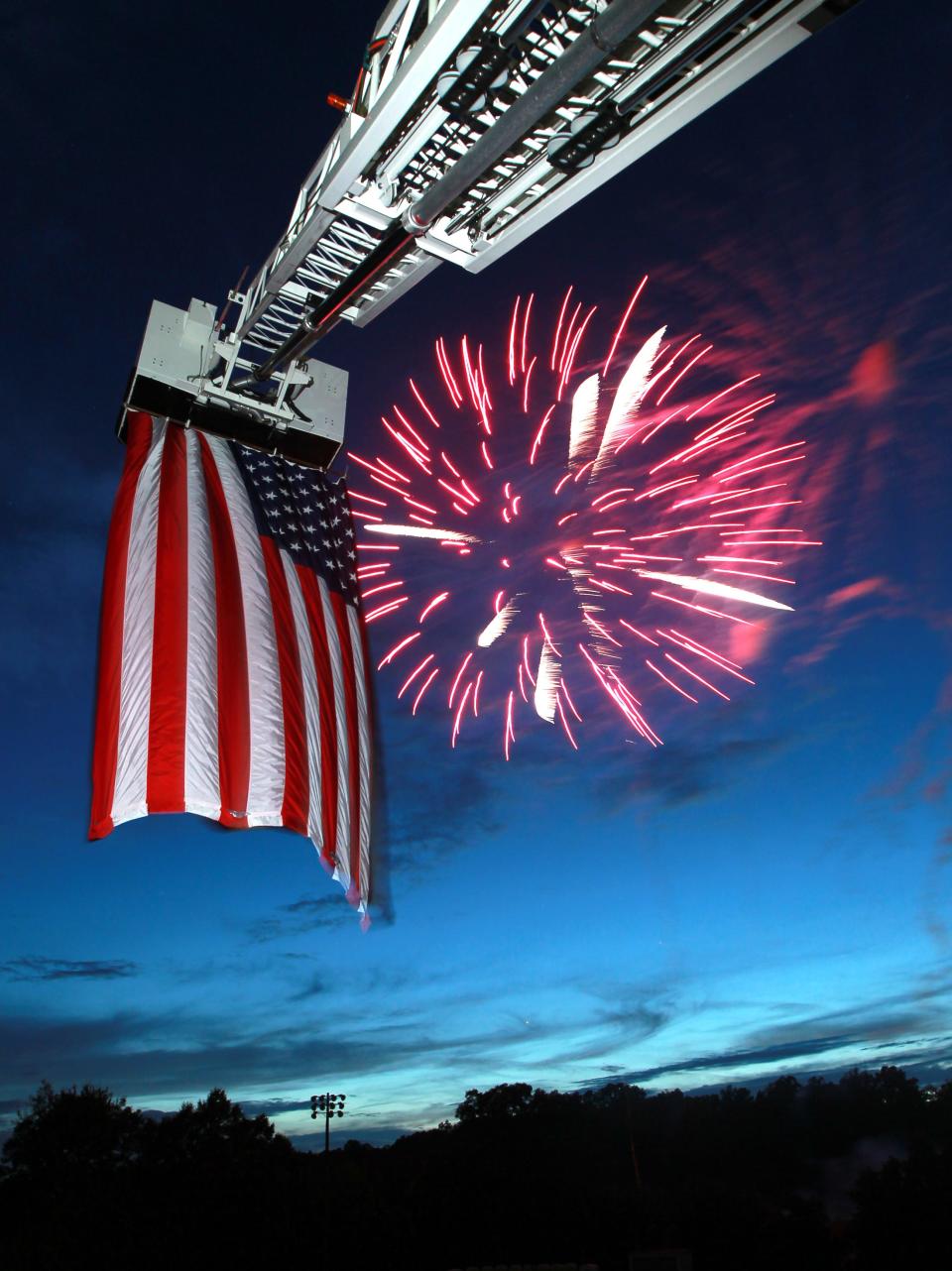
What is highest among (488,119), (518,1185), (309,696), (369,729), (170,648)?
(518,1185)

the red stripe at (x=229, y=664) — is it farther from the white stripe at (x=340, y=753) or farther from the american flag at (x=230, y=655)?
the white stripe at (x=340, y=753)

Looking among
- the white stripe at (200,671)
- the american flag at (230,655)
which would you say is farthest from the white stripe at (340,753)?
the white stripe at (200,671)

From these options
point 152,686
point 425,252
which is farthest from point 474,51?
point 152,686

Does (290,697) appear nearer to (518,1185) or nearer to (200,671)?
(200,671)

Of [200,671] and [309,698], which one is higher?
[309,698]

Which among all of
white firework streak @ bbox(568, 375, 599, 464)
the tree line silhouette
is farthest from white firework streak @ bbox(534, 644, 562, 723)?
the tree line silhouette

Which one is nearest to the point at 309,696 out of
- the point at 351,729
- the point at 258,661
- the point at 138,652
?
the point at 258,661

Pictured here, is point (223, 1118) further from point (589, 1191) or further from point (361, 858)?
point (361, 858)
